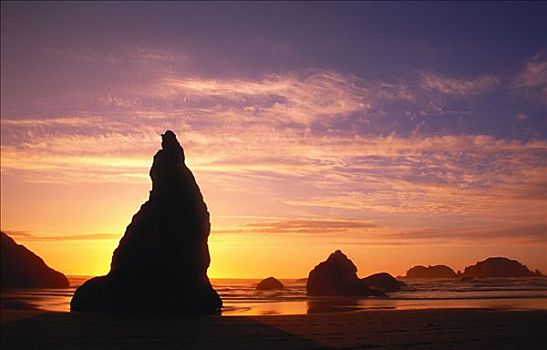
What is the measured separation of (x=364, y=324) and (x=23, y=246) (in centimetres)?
9926

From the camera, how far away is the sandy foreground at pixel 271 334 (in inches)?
695

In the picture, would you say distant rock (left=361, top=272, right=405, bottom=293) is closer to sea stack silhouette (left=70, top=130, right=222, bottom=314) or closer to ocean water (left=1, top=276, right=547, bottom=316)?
ocean water (left=1, top=276, right=547, bottom=316)

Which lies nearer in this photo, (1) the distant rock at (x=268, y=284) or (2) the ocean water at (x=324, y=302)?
(2) the ocean water at (x=324, y=302)

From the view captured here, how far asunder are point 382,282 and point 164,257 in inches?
2711

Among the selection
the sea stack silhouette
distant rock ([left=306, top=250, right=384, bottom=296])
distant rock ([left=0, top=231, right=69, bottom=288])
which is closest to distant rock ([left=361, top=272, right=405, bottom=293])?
distant rock ([left=306, top=250, right=384, bottom=296])

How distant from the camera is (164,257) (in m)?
34.3

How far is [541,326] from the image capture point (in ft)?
81.7

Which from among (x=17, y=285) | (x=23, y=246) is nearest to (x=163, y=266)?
(x=17, y=285)

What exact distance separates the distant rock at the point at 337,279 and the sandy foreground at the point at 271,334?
5109 cm

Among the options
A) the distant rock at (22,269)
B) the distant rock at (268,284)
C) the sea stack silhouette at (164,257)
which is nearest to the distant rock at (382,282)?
the distant rock at (268,284)

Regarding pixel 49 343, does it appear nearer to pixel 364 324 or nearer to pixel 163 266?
pixel 364 324

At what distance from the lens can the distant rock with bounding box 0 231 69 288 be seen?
90625 mm

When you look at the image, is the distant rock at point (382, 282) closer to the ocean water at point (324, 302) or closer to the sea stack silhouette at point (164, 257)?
the ocean water at point (324, 302)

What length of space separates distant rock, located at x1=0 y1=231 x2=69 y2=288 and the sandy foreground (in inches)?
2834
